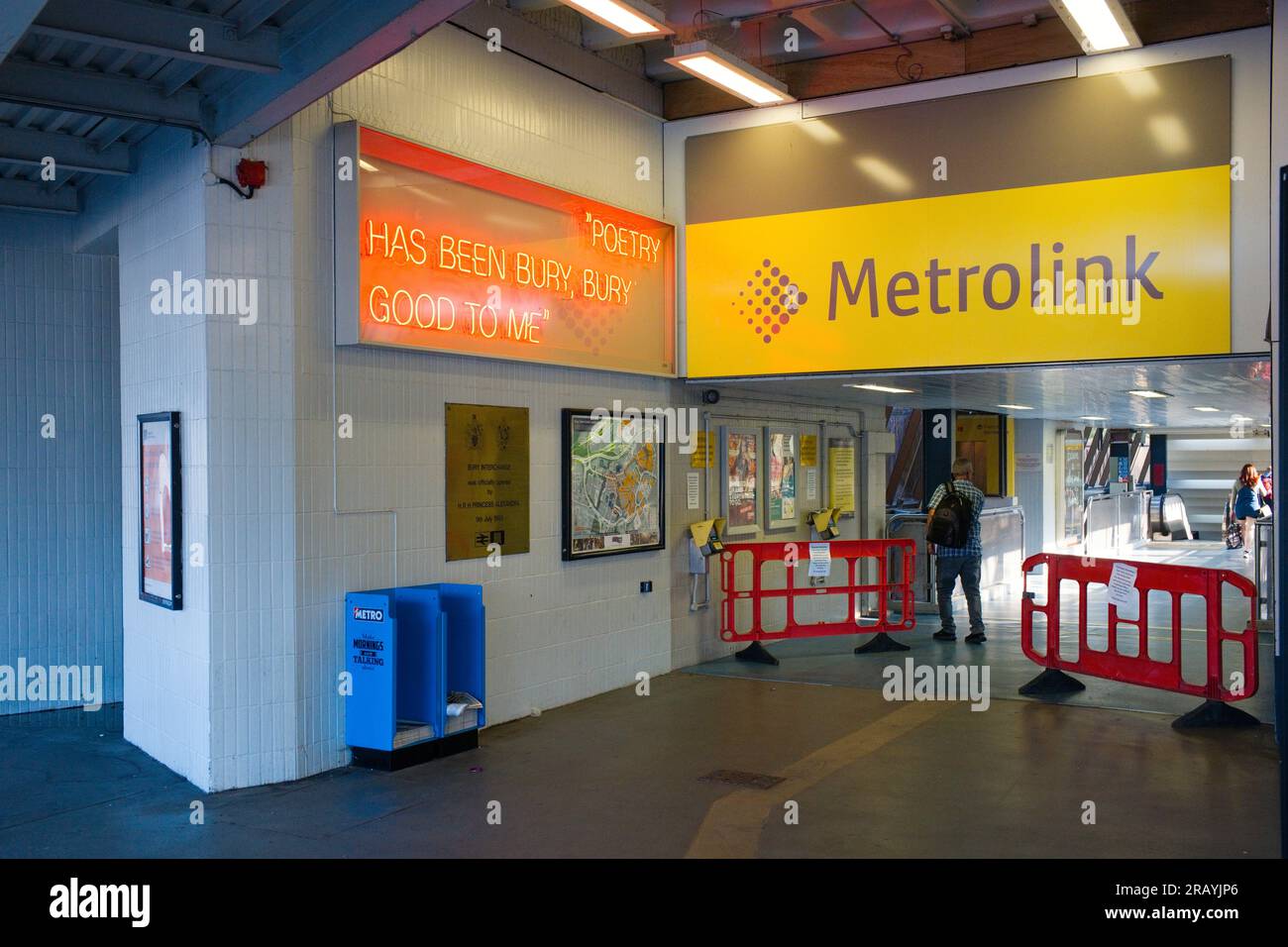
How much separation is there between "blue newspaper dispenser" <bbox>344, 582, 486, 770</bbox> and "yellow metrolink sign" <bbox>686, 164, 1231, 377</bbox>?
3.53 meters

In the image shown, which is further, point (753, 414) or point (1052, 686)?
point (753, 414)

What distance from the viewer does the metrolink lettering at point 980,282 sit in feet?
25.5

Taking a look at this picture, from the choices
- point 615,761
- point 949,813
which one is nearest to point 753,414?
point 615,761

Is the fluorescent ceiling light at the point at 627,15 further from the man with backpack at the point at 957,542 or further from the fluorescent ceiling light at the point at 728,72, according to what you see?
the man with backpack at the point at 957,542

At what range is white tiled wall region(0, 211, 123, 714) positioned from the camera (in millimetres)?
8203

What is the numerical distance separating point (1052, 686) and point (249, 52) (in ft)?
23.5

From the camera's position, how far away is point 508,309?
774cm

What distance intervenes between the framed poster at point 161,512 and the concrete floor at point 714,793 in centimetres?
114

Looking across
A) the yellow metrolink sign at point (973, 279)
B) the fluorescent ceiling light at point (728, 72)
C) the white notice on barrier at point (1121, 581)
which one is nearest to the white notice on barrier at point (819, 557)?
the yellow metrolink sign at point (973, 279)

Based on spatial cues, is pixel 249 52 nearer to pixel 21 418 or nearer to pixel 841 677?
pixel 21 418

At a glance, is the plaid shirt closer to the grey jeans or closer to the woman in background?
the grey jeans

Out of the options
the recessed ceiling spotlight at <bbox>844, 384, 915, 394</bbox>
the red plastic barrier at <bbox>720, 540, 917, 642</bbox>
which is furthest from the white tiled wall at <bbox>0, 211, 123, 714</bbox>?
the recessed ceiling spotlight at <bbox>844, 384, 915, 394</bbox>

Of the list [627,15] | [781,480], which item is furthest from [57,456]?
[781,480]

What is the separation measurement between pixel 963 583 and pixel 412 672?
6.21m
